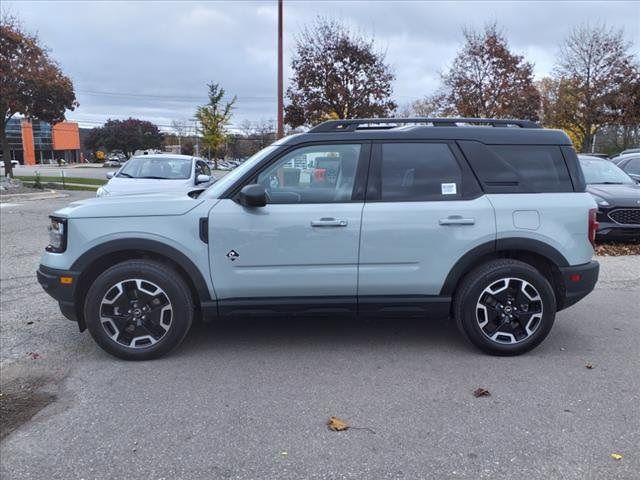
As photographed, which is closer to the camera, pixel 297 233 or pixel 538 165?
pixel 297 233

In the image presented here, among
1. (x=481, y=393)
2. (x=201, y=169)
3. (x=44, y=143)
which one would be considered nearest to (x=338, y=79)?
(x=201, y=169)

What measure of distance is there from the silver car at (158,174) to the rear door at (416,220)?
23.7ft

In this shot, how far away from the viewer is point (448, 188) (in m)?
4.54

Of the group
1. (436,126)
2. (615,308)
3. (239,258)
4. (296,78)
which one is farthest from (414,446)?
(296,78)

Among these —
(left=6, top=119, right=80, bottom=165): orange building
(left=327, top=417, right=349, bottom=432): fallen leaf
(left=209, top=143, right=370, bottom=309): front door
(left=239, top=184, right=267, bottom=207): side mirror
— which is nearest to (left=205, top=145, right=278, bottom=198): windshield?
(left=209, top=143, right=370, bottom=309): front door

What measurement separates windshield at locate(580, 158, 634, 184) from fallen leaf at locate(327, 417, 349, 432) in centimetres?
839

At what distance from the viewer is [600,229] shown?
361 inches

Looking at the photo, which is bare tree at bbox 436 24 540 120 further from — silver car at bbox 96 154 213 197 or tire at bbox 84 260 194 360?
tire at bbox 84 260 194 360

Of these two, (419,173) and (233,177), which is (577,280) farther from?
(233,177)

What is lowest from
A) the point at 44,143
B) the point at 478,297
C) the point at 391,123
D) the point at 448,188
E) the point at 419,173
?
the point at 478,297

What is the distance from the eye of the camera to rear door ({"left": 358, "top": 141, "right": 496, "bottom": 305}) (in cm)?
443

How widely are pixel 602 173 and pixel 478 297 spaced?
7429 mm

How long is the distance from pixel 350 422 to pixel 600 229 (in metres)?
7.31

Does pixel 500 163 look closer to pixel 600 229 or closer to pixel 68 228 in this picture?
pixel 68 228
